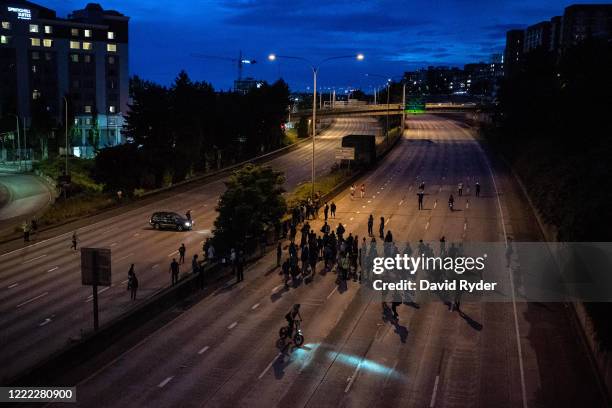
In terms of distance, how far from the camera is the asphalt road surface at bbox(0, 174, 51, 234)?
46.6 metres

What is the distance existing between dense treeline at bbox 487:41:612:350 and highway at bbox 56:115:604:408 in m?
2.36

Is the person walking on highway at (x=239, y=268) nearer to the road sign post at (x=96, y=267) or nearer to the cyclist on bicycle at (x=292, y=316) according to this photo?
the cyclist on bicycle at (x=292, y=316)

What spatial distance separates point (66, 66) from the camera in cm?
11931

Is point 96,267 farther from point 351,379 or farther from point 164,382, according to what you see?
point 351,379

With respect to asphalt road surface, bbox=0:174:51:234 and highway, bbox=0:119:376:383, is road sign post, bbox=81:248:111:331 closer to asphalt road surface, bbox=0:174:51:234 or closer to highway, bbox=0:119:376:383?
highway, bbox=0:119:376:383

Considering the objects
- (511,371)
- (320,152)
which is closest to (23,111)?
(320,152)

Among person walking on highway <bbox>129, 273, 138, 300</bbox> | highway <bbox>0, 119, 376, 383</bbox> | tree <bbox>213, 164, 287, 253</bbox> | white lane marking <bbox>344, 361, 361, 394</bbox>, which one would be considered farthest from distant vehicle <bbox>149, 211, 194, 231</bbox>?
white lane marking <bbox>344, 361, 361, 394</bbox>

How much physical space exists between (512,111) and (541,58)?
13.2 meters

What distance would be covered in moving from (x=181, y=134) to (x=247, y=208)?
138ft

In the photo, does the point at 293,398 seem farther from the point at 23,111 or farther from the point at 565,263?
the point at 23,111

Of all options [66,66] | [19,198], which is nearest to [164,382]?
[19,198]

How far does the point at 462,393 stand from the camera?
16188mm

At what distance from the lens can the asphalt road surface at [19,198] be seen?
153 feet

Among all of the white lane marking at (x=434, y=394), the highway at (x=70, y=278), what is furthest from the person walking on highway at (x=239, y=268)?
the white lane marking at (x=434, y=394)
